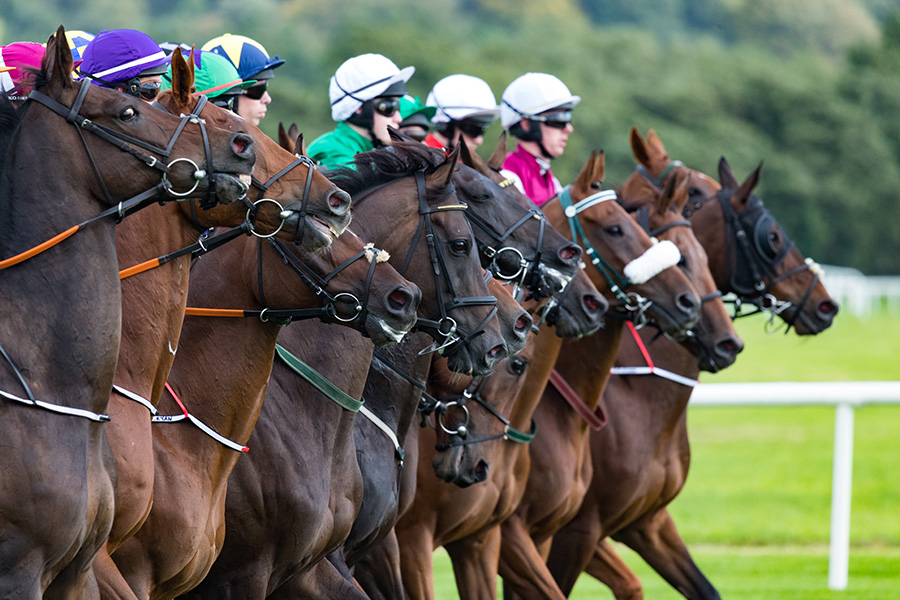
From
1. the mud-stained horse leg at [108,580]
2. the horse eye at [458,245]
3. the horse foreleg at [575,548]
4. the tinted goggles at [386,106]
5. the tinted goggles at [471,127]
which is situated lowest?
the horse foreleg at [575,548]

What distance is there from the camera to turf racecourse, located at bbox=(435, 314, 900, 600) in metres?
9.68

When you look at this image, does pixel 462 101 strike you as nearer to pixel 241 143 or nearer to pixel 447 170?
pixel 447 170

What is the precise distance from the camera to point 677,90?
181 feet

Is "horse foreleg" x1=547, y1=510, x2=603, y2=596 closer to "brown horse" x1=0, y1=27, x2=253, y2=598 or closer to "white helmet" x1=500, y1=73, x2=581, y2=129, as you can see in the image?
"white helmet" x1=500, y1=73, x2=581, y2=129

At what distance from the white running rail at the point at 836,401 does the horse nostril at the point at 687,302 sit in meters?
2.30

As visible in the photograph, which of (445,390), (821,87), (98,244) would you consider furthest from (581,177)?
(821,87)

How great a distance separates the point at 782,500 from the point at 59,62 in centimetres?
1213

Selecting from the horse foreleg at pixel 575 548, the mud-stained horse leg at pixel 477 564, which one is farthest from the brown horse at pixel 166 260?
the horse foreleg at pixel 575 548

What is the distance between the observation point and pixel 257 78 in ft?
20.4

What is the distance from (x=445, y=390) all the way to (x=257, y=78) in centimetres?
172

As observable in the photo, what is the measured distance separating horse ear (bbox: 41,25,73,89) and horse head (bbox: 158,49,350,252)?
1.66 ft

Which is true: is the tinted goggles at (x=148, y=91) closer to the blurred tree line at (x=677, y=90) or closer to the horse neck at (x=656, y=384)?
the horse neck at (x=656, y=384)

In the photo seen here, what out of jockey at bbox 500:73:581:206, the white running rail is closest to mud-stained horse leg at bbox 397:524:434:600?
jockey at bbox 500:73:581:206

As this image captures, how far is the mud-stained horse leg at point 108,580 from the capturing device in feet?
13.6
